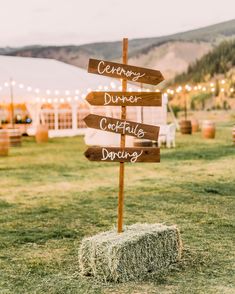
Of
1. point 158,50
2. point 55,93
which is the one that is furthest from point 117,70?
point 158,50

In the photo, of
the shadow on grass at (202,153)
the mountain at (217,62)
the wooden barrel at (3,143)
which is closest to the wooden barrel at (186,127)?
the shadow on grass at (202,153)

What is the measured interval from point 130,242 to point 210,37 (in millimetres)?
35507

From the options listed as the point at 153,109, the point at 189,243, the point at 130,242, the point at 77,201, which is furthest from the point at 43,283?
the point at 153,109

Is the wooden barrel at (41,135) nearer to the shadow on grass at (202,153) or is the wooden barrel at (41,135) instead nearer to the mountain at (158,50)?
the shadow on grass at (202,153)

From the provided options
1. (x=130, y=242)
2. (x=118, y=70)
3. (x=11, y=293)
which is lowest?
(x=11, y=293)

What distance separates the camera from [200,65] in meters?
36.7

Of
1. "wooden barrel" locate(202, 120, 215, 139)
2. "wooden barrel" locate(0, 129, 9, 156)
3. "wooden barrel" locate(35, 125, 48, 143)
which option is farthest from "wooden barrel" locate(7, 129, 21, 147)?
"wooden barrel" locate(202, 120, 215, 139)

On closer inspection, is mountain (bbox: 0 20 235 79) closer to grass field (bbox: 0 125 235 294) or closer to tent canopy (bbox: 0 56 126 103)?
tent canopy (bbox: 0 56 126 103)

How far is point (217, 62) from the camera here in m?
38.1

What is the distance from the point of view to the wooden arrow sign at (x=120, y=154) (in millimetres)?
4367

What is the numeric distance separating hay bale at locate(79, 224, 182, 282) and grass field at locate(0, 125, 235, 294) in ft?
0.31

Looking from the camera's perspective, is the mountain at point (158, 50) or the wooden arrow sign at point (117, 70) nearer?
the wooden arrow sign at point (117, 70)

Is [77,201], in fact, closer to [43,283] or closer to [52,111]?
[43,283]

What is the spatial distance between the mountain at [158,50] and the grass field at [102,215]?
74.9 feet
